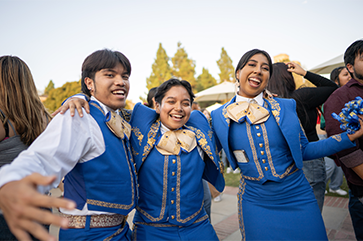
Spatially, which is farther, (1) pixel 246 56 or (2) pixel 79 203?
(1) pixel 246 56

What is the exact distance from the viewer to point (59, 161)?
1181 millimetres

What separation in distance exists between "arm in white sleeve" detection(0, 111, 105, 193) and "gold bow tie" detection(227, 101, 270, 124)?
1067 millimetres

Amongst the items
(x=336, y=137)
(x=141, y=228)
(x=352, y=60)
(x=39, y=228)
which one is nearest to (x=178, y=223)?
(x=141, y=228)

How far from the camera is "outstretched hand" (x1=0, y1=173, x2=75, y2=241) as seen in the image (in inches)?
27.6

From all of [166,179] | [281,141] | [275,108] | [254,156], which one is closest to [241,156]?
[254,156]

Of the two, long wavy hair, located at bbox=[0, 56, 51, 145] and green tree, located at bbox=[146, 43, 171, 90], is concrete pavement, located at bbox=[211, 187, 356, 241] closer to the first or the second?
long wavy hair, located at bbox=[0, 56, 51, 145]

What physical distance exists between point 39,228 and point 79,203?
2.44 feet

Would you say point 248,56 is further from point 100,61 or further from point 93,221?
point 93,221

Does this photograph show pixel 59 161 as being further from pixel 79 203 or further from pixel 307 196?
pixel 307 196

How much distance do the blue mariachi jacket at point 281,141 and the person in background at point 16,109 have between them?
1.66 m

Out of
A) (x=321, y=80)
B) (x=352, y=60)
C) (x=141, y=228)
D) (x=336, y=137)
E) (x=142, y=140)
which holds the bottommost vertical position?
(x=141, y=228)

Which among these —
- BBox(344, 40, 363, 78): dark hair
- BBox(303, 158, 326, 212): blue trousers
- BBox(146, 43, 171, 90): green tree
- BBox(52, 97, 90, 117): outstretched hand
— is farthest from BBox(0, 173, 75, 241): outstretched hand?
BBox(146, 43, 171, 90): green tree

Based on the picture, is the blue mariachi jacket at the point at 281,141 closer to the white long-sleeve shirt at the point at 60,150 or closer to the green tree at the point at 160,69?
the white long-sleeve shirt at the point at 60,150

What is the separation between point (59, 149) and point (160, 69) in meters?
28.5
